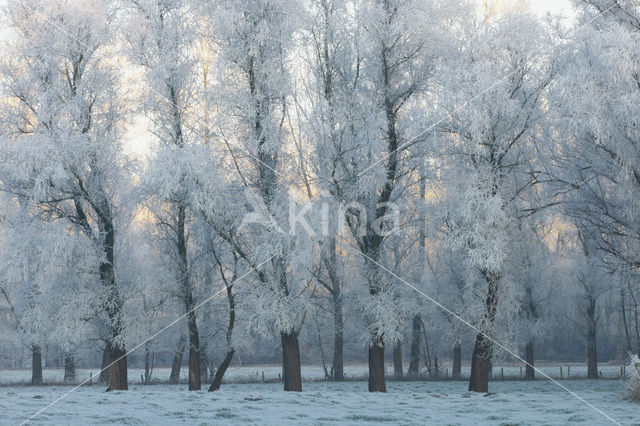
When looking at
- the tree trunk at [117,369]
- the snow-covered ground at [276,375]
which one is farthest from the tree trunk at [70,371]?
the tree trunk at [117,369]

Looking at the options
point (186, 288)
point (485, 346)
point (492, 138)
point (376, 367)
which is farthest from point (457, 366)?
point (492, 138)

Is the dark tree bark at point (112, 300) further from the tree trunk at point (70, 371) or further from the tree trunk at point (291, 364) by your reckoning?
the tree trunk at point (70, 371)

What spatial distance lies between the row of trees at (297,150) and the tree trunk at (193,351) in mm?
1804

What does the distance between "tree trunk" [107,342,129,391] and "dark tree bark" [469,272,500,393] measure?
418 inches

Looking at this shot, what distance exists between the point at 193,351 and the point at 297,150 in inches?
312

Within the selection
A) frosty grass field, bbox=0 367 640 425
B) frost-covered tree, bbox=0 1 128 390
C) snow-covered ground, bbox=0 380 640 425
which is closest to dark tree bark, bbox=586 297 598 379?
frosty grass field, bbox=0 367 640 425

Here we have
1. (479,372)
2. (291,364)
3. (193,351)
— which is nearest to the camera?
(291,364)

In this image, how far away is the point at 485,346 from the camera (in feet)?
63.9

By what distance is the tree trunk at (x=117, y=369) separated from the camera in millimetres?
20344

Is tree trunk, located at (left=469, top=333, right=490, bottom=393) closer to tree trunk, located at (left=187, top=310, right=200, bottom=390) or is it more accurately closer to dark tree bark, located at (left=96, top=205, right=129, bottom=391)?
tree trunk, located at (left=187, top=310, right=200, bottom=390)

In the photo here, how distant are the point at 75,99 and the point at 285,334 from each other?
908 centimetres

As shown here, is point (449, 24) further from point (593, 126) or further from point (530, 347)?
point (530, 347)

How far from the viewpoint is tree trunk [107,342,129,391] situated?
20344 mm

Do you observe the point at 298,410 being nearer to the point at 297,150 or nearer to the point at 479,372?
the point at 297,150
